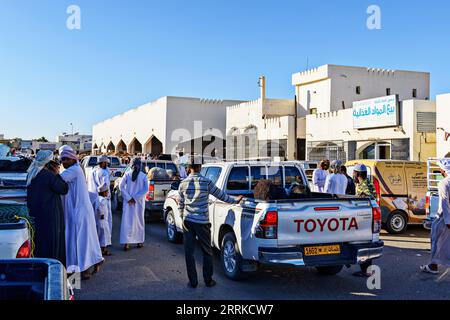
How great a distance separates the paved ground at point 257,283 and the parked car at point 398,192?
107 inches

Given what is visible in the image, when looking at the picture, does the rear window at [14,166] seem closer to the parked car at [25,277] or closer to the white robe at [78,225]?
the white robe at [78,225]

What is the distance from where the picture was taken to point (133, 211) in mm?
9234

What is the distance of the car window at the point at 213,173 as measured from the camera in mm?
8172

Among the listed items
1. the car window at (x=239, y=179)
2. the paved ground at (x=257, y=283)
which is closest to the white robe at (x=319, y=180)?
the paved ground at (x=257, y=283)

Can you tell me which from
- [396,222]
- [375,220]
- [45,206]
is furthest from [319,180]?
[45,206]

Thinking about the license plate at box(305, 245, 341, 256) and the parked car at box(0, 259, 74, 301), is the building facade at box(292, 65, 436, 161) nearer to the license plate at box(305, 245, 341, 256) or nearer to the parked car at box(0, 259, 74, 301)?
the license plate at box(305, 245, 341, 256)

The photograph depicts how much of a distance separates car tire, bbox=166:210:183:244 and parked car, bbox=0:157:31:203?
3022mm

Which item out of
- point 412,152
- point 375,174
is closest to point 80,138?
point 412,152

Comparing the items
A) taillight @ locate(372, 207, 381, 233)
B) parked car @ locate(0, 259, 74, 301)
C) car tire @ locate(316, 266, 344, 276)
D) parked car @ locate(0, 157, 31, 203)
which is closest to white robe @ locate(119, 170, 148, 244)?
parked car @ locate(0, 157, 31, 203)

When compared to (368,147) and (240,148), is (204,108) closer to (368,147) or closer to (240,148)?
(240,148)

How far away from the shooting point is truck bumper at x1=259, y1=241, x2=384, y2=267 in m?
5.93

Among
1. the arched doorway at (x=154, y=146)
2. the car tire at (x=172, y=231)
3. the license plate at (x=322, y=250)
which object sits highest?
the arched doorway at (x=154, y=146)

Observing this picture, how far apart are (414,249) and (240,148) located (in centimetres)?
2903

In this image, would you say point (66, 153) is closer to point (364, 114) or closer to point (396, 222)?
point (396, 222)
